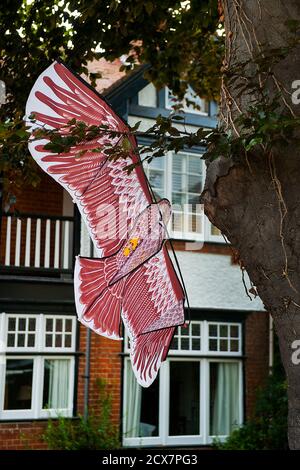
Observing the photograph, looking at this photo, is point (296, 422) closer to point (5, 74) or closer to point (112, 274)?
point (112, 274)

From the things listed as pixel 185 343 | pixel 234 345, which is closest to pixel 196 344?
pixel 185 343

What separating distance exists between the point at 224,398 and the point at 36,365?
12.1ft

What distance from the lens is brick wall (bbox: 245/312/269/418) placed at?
44.1 feet

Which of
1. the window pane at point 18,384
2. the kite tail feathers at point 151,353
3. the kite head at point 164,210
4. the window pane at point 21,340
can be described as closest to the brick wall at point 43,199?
the window pane at point 21,340

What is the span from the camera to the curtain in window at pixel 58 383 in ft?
39.2

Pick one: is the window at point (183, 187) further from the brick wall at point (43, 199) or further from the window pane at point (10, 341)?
the window pane at point (10, 341)

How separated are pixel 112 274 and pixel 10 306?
7257mm

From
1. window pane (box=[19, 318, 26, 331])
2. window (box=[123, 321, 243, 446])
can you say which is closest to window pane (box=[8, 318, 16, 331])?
window pane (box=[19, 318, 26, 331])

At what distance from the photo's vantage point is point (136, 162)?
15.6 feet

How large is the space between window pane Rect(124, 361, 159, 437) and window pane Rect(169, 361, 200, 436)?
32 cm

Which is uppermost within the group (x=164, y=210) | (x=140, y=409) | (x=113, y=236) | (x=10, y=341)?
(x=164, y=210)

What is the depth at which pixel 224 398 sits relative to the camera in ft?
43.3

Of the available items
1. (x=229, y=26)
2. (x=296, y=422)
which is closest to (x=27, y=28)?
(x=229, y=26)

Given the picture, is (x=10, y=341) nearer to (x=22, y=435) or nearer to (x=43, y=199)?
(x=22, y=435)
